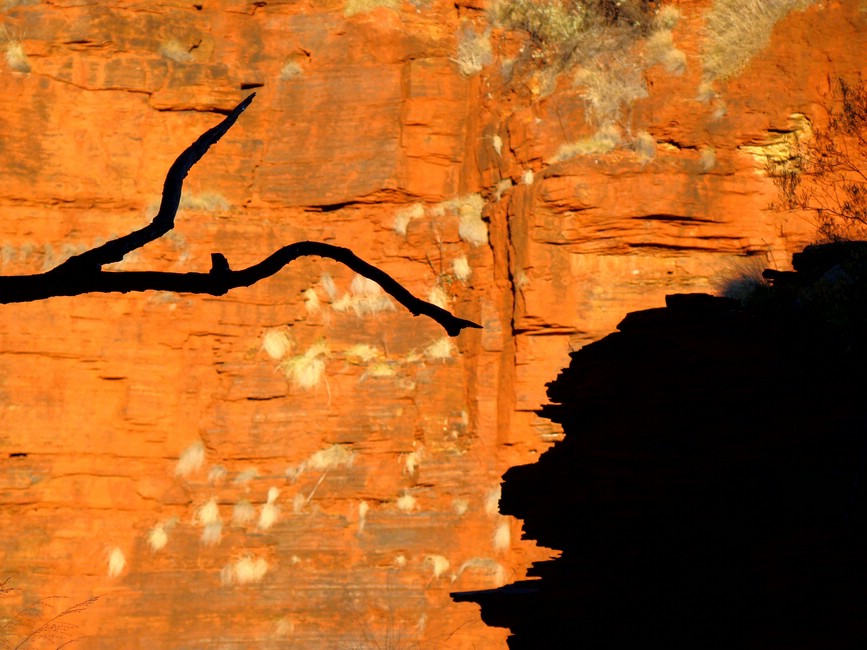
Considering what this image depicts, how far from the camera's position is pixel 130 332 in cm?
1462

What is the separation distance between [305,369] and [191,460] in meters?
1.80

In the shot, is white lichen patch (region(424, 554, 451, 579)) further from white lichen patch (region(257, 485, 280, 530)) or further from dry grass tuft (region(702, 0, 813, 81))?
dry grass tuft (region(702, 0, 813, 81))

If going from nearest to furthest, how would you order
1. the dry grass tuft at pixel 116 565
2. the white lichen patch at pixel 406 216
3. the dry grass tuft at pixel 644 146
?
1. the dry grass tuft at pixel 644 146
2. the dry grass tuft at pixel 116 565
3. the white lichen patch at pixel 406 216

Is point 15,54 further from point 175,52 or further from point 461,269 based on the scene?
point 461,269

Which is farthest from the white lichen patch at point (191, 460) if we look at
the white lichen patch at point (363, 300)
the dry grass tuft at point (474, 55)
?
the dry grass tuft at point (474, 55)

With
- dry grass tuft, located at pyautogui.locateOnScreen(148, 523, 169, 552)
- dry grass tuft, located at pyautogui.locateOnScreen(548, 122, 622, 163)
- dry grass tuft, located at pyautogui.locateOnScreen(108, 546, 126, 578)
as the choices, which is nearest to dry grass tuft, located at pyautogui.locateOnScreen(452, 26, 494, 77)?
dry grass tuft, located at pyautogui.locateOnScreen(548, 122, 622, 163)

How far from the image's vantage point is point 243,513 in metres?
14.0

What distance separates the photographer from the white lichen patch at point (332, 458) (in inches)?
552

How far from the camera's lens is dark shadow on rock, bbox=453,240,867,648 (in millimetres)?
7272

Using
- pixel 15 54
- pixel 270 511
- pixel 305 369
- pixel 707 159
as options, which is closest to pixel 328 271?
pixel 305 369

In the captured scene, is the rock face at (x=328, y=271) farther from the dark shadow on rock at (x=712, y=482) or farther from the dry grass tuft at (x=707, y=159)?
the dark shadow on rock at (x=712, y=482)

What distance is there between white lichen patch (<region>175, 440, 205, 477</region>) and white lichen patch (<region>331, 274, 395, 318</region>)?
95.5 inches

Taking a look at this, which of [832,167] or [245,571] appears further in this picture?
[245,571]

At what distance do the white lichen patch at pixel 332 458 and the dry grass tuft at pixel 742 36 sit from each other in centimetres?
615
